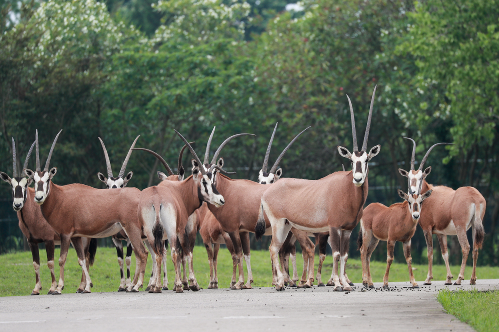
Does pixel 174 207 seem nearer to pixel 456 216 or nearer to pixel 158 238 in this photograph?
pixel 158 238

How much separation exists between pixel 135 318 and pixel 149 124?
23671mm

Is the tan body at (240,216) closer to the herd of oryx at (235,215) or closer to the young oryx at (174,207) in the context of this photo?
the herd of oryx at (235,215)

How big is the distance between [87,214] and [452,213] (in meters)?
8.12

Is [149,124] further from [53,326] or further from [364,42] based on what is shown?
[53,326]

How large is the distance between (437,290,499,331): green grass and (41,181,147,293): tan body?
6579 millimetres

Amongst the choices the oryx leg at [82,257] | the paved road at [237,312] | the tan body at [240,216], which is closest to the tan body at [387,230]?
the tan body at [240,216]

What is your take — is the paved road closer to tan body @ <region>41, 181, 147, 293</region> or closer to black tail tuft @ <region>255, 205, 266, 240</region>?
tan body @ <region>41, 181, 147, 293</region>

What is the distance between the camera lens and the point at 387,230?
15.9 m

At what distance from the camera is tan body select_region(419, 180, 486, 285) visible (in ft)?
52.4

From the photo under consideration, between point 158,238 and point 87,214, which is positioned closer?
point 158,238

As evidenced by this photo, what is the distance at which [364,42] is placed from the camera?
3008 centimetres

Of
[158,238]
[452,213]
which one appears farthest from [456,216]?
[158,238]

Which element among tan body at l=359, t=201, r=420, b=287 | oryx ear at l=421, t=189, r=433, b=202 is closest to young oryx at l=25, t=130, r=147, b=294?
tan body at l=359, t=201, r=420, b=287

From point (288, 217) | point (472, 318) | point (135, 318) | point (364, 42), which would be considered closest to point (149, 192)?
point (288, 217)
